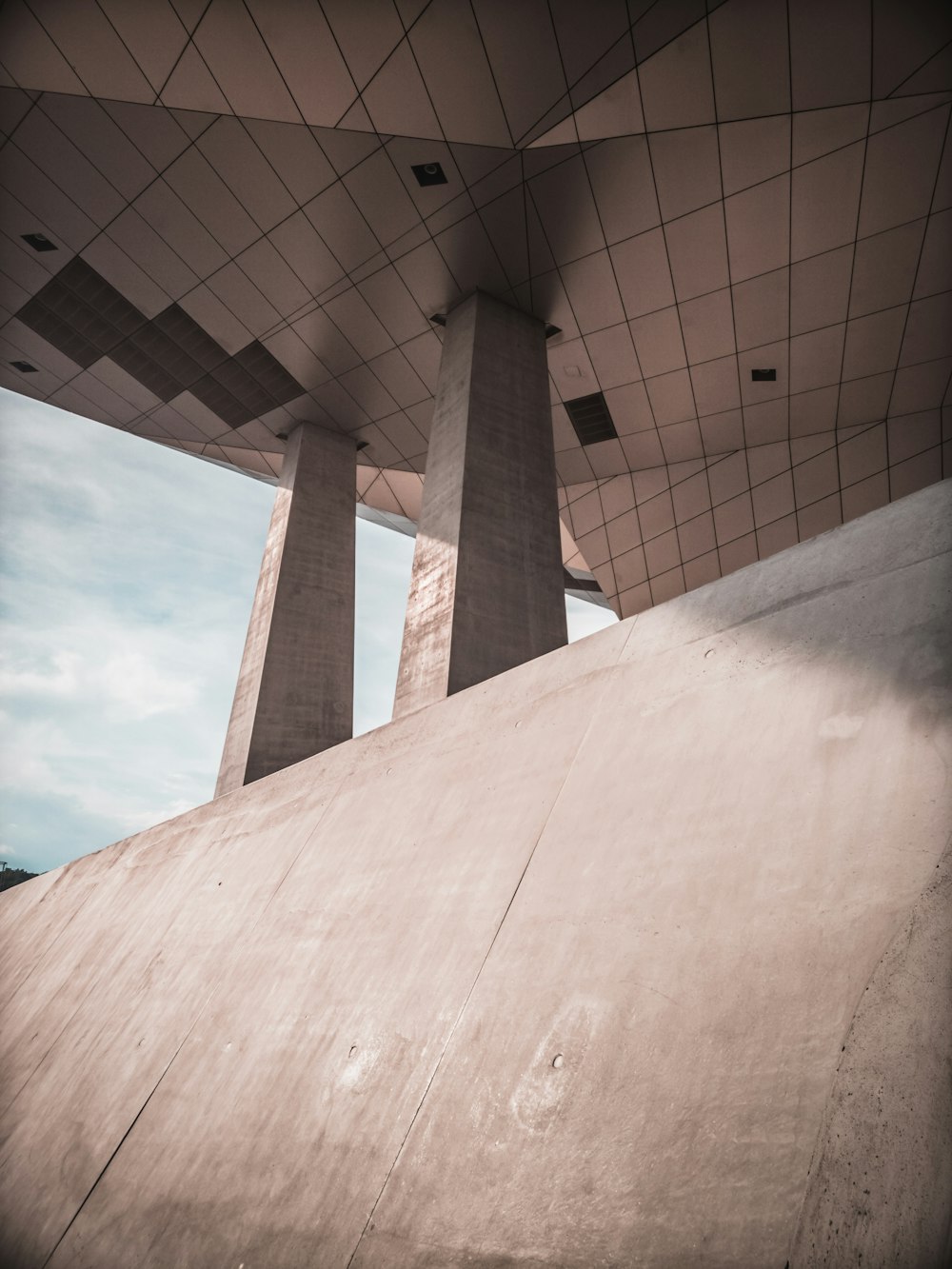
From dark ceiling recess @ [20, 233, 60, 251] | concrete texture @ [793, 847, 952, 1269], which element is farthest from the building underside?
dark ceiling recess @ [20, 233, 60, 251]

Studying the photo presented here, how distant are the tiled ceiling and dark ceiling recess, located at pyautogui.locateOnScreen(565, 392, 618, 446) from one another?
0.19m

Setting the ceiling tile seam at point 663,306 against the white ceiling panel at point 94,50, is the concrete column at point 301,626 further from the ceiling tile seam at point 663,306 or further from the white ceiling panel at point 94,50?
the white ceiling panel at point 94,50

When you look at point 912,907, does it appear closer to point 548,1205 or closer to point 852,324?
point 548,1205

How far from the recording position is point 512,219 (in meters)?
9.84

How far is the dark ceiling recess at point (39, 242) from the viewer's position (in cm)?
1112

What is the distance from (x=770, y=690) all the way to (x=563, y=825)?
967 millimetres

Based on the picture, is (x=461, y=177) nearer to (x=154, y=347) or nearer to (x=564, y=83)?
(x=564, y=83)

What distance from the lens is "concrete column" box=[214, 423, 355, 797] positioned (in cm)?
1208

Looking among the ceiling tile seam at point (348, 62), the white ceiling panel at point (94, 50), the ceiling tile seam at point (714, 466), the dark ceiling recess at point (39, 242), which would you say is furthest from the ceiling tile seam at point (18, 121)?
the ceiling tile seam at point (714, 466)

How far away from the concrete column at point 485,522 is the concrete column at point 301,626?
398 centimetres

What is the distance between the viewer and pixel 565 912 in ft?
8.23

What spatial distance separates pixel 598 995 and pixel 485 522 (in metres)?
7.57

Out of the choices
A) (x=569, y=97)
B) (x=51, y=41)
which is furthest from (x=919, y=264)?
(x=51, y=41)

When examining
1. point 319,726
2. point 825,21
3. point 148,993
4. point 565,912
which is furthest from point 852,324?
point 148,993
